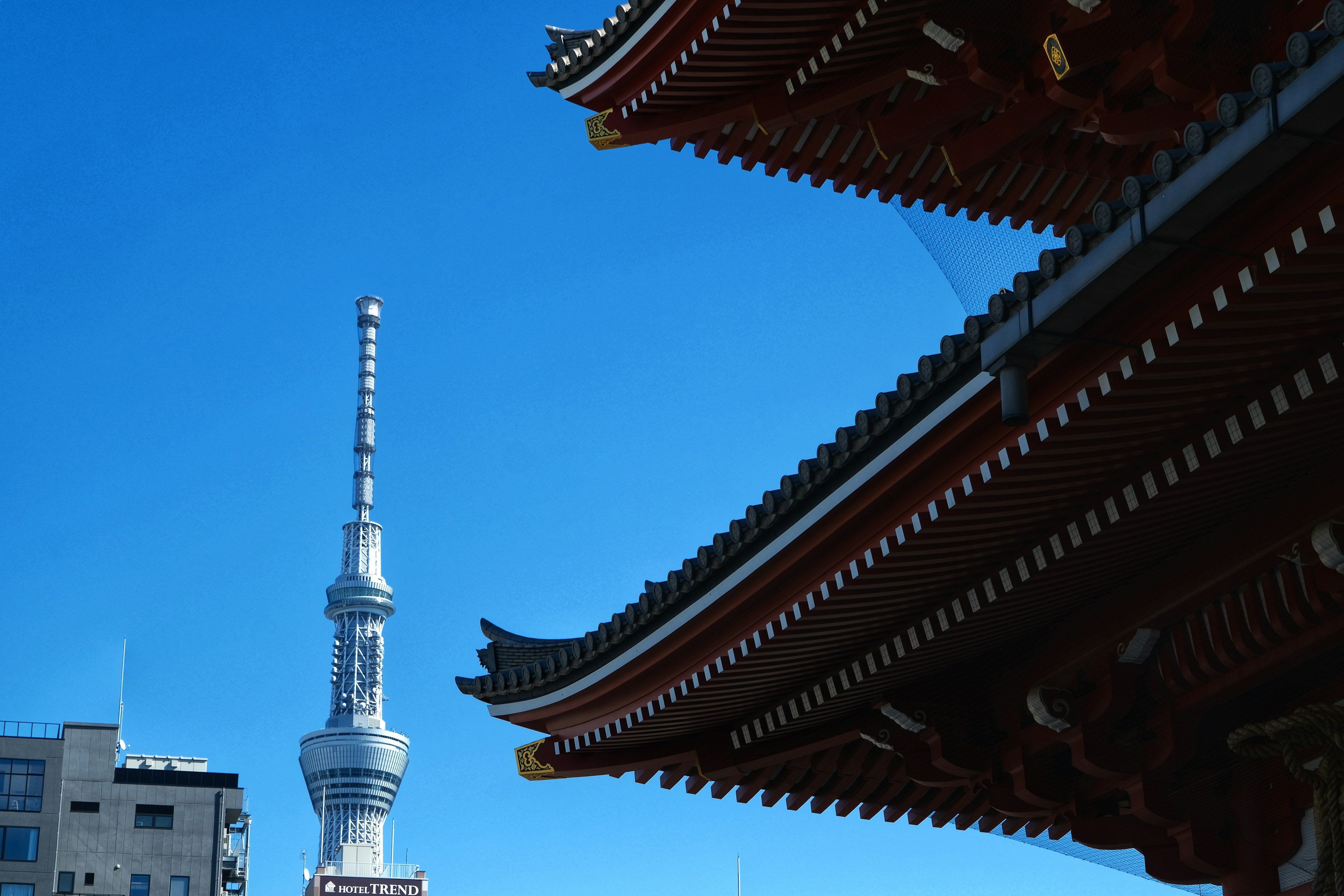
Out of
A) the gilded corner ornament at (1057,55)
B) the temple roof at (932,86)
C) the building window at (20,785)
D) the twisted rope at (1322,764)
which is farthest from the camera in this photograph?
the building window at (20,785)

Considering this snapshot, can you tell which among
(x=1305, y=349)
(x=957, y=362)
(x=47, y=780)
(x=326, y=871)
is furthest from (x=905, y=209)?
(x=326, y=871)

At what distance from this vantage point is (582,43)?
45.2ft

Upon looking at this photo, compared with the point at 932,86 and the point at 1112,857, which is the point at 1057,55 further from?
the point at 1112,857

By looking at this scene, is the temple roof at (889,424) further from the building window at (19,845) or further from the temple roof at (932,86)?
the building window at (19,845)

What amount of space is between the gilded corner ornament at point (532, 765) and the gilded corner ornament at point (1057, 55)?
6910 millimetres

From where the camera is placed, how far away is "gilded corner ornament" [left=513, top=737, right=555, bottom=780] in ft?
44.9

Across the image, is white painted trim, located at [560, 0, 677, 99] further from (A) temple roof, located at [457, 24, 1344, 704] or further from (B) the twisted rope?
(B) the twisted rope

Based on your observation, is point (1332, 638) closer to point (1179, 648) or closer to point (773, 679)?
point (1179, 648)

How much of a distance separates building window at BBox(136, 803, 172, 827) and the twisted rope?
230 ft

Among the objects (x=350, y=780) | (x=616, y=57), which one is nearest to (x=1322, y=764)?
(x=616, y=57)

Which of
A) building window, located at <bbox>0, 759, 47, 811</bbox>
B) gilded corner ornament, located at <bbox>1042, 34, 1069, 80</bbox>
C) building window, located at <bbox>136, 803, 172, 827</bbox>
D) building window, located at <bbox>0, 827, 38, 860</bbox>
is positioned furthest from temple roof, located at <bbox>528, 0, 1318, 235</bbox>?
building window, located at <bbox>136, 803, 172, 827</bbox>

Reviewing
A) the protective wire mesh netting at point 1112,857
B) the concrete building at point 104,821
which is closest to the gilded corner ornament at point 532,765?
the protective wire mesh netting at point 1112,857

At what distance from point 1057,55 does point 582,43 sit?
4594 millimetres

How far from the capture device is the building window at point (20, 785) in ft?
221
